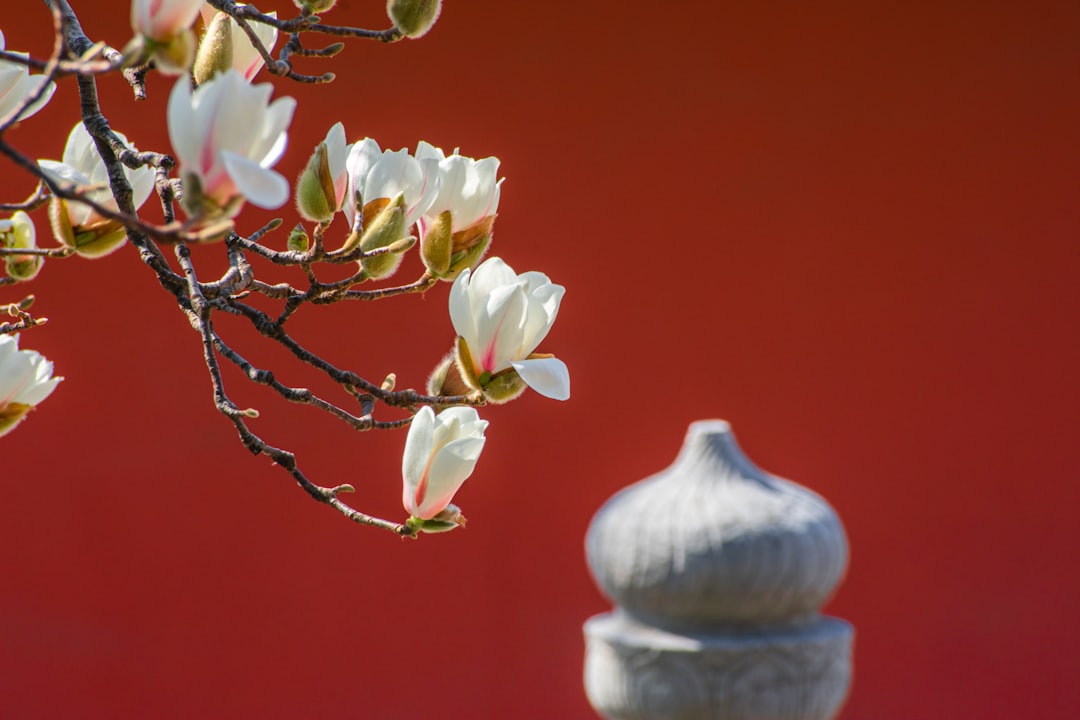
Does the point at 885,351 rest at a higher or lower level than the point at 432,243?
higher

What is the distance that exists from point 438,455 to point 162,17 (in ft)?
0.74

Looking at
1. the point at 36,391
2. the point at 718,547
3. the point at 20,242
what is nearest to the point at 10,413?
the point at 36,391

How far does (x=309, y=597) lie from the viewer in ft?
7.73

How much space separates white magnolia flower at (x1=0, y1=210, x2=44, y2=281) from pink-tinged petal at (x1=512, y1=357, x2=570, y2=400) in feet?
0.87

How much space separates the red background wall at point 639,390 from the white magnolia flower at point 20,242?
1.60 metres

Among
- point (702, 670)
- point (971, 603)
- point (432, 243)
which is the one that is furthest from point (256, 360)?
point (432, 243)

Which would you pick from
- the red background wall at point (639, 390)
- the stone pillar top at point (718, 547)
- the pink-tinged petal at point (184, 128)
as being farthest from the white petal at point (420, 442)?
the red background wall at point (639, 390)

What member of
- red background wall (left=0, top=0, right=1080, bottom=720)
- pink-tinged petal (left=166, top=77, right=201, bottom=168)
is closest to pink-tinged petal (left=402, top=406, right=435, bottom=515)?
pink-tinged petal (left=166, top=77, right=201, bottom=168)

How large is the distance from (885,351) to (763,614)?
0.71 metres

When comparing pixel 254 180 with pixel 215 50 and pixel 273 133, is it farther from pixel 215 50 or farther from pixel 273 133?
pixel 215 50

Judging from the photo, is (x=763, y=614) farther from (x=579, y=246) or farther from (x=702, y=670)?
(x=579, y=246)

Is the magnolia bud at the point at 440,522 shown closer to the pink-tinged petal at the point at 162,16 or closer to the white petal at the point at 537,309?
the white petal at the point at 537,309

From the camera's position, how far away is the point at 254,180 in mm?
381

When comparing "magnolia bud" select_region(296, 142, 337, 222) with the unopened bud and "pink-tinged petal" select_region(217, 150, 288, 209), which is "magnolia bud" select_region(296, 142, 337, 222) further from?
"pink-tinged petal" select_region(217, 150, 288, 209)
